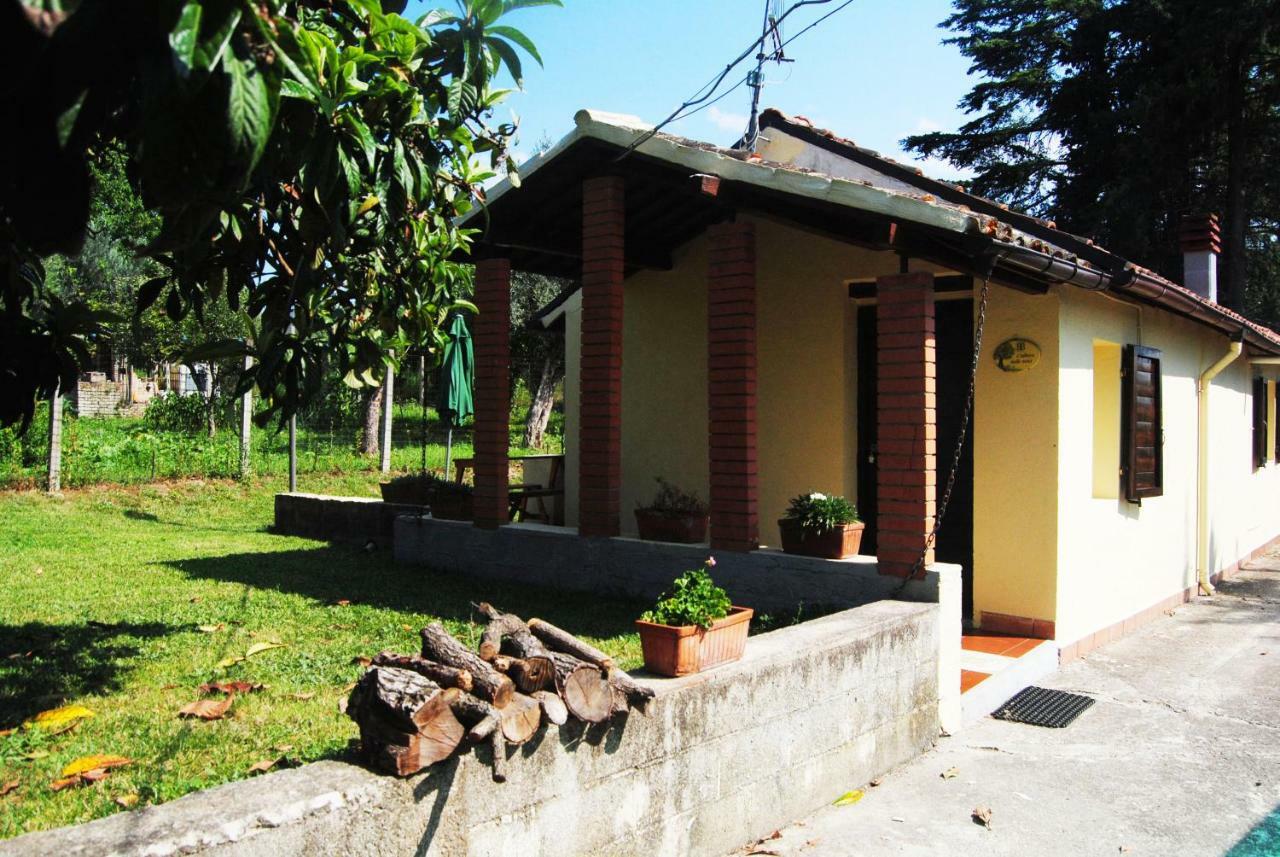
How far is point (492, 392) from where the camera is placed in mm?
8672

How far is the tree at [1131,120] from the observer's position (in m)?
A: 20.6

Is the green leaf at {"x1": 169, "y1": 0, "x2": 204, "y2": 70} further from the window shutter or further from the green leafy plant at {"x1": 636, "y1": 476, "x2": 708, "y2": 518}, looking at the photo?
the window shutter

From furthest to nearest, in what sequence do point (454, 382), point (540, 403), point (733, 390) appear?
1. point (540, 403)
2. point (454, 382)
3. point (733, 390)

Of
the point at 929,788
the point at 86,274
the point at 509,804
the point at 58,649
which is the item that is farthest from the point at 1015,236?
the point at 86,274

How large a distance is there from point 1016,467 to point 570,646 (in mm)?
4819

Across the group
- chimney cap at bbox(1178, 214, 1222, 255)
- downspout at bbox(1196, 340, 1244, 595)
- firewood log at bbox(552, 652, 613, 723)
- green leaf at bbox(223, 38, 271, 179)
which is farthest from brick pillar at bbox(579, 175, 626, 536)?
chimney cap at bbox(1178, 214, 1222, 255)

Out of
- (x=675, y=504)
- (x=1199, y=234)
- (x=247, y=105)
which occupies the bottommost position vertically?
(x=675, y=504)

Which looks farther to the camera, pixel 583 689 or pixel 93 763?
pixel 93 763

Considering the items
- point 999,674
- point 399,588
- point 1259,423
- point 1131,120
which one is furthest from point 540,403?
point 999,674

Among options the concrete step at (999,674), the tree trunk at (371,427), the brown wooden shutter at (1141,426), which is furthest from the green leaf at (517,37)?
the tree trunk at (371,427)

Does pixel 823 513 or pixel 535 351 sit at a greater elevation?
pixel 535 351

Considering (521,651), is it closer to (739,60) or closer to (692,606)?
(692,606)

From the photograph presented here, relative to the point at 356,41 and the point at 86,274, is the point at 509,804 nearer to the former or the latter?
the point at 356,41

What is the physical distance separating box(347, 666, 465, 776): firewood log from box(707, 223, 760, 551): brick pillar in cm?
417
